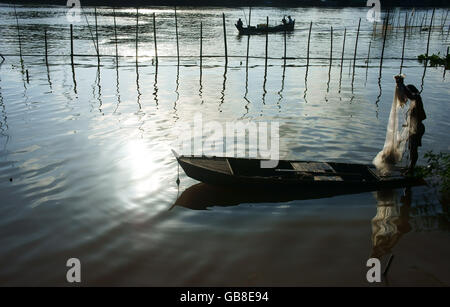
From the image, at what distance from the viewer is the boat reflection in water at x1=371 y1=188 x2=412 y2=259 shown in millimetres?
5957

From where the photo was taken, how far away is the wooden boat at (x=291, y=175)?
709cm

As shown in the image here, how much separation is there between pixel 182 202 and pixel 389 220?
140 inches

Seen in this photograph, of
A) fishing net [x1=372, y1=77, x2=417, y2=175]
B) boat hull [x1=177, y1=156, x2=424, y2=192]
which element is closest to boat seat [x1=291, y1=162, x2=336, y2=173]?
boat hull [x1=177, y1=156, x2=424, y2=192]

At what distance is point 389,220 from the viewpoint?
6.66 m

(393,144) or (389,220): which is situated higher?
(393,144)

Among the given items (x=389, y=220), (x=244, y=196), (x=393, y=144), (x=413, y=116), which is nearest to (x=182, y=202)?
(x=244, y=196)

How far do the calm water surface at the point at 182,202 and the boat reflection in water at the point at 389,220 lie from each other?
32 millimetres

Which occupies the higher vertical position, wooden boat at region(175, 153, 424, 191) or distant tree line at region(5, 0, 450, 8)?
distant tree line at region(5, 0, 450, 8)

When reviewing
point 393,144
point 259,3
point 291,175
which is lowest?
point 291,175

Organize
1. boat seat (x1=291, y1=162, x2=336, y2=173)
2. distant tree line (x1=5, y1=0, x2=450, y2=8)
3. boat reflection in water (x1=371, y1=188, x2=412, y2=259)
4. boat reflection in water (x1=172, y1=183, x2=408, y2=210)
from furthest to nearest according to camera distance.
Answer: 1. distant tree line (x1=5, y1=0, x2=450, y2=8)
2. boat seat (x1=291, y1=162, x2=336, y2=173)
3. boat reflection in water (x1=172, y1=183, x2=408, y2=210)
4. boat reflection in water (x1=371, y1=188, x2=412, y2=259)

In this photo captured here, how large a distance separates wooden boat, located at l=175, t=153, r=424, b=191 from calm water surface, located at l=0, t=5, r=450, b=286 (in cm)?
31

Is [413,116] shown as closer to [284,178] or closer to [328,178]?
[328,178]

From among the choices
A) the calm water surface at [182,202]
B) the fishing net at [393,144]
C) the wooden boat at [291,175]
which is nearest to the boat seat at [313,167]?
the wooden boat at [291,175]

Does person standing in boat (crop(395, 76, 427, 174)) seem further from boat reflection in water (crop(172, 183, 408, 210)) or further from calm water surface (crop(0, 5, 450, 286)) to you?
boat reflection in water (crop(172, 183, 408, 210))
